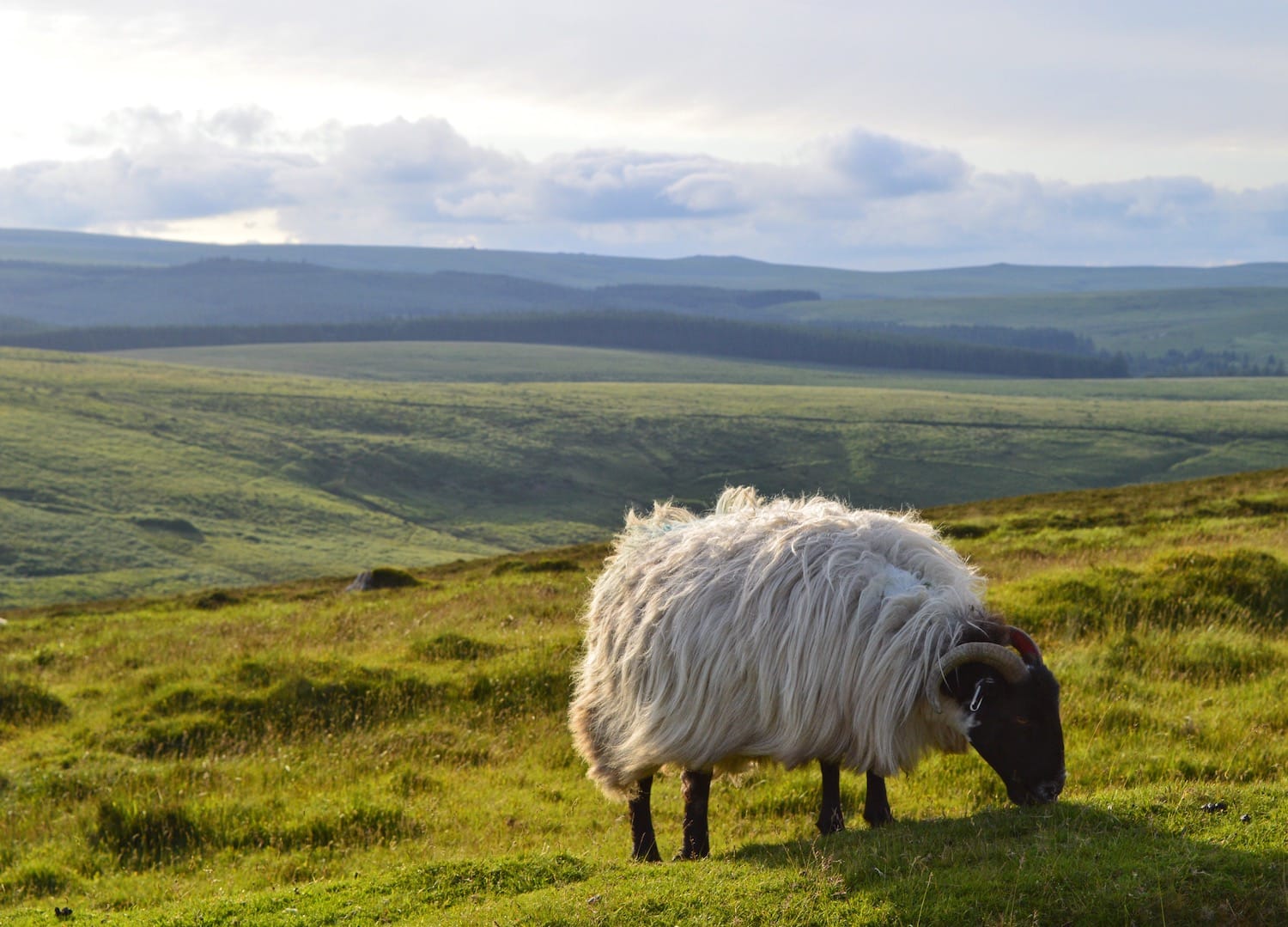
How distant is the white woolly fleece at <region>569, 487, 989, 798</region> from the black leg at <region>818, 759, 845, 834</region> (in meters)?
0.12

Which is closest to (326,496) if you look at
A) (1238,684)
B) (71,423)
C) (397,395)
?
(71,423)

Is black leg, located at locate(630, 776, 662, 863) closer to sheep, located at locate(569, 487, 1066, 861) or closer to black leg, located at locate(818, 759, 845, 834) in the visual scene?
sheep, located at locate(569, 487, 1066, 861)

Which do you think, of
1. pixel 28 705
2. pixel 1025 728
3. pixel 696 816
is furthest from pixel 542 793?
pixel 28 705

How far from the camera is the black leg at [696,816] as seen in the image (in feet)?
27.4

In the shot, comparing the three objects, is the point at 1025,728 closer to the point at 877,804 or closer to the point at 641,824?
the point at 877,804

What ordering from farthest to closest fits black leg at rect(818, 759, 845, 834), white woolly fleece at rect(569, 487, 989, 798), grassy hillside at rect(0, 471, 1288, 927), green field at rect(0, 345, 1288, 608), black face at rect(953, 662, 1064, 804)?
green field at rect(0, 345, 1288, 608) < black leg at rect(818, 759, 845, 834) < white woolly fleece at rect(569, 487, 989, 798) < black face at rect(953, 662, 1064, 804) < grassy hillside at rect(0, 471, 1288, 927)

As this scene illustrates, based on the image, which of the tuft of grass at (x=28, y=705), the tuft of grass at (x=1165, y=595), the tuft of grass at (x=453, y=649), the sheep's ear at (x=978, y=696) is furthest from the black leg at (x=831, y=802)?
the tuft of grass at (x=28, y=705)

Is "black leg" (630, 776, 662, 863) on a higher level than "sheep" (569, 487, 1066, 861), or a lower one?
lower

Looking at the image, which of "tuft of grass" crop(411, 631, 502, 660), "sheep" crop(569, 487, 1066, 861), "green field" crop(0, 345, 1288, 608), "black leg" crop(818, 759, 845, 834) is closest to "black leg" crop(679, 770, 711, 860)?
"sheep" crop(569, 487, 1066, 861)

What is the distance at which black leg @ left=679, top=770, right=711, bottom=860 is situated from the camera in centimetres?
835

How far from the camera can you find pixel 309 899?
777 centimetres

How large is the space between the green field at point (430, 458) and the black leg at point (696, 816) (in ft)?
211

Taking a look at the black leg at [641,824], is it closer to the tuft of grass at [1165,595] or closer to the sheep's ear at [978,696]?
the sheep's ear at [978,696]

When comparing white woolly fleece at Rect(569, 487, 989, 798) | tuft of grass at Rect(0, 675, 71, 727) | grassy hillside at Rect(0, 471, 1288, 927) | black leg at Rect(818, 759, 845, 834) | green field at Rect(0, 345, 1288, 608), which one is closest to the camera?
grassy hillside at Rect(0, 471, 1288, 927)
